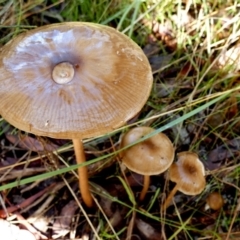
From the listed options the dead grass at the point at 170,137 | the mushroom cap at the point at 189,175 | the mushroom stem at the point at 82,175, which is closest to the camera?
the mushroom stem at the point at 82,175

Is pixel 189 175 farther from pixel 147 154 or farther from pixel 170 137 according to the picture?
pixel 170 137

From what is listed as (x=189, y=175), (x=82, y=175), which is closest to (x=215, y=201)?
(x=189, y=175)

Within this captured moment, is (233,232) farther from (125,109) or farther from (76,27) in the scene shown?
(76,27)

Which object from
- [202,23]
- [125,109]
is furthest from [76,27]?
[202,23]

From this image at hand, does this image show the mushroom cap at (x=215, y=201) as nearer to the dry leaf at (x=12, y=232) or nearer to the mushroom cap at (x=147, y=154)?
the mushroom cap at (x=147, y=154)

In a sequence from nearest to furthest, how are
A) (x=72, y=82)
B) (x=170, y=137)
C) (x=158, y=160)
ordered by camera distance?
(x=72, y=82) → (x=158, y=160) → (x=170, y=137)

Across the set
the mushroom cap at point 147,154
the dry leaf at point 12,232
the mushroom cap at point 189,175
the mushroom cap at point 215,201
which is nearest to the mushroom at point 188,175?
the mushroom cap at point 189,175

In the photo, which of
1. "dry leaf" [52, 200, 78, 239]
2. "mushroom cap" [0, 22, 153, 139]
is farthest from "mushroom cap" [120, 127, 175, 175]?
"dry leaf" [52, 200, 78, 239]
